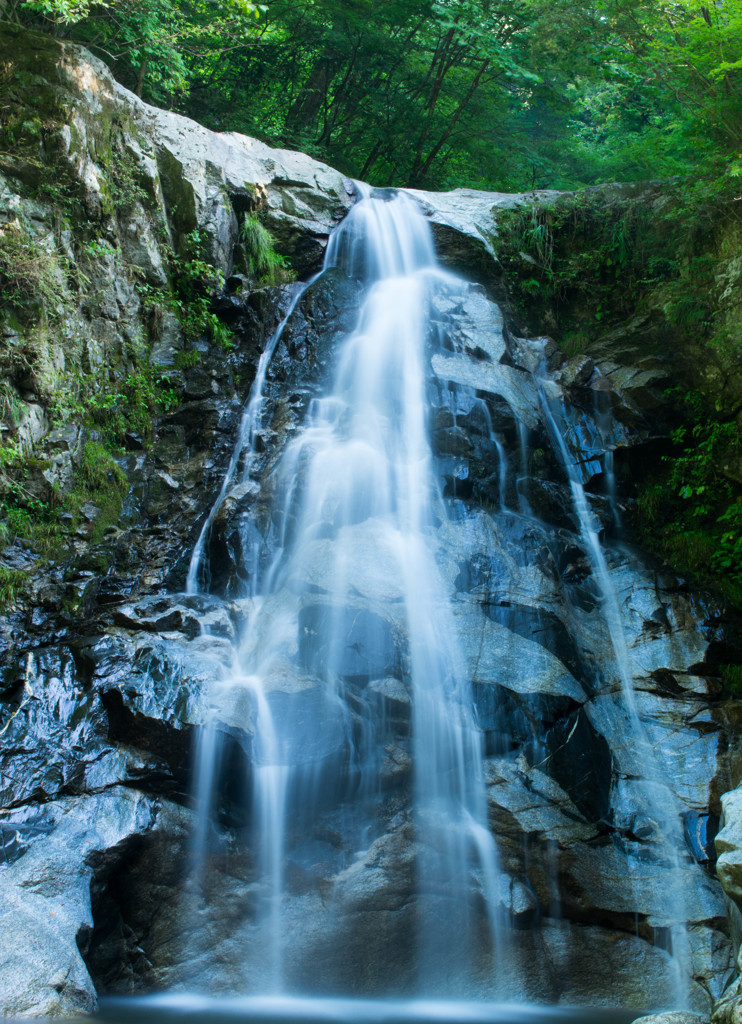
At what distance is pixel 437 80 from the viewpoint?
14336mm

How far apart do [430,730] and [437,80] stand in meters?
14.0

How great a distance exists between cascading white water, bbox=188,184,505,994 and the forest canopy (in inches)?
216

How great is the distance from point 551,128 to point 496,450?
1358 cm

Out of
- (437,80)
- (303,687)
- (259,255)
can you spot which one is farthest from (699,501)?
(437,80)

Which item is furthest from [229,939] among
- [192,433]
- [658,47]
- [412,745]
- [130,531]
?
[658,47]

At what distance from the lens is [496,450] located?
26.0ft

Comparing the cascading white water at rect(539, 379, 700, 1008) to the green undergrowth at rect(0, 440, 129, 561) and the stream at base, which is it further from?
the green undergrowth at rect(0, 440, 129, 561)

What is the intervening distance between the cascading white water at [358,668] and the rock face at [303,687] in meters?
0.06

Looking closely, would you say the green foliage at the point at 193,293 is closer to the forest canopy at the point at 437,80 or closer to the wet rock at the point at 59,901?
the forest canopy at the point at 437,80

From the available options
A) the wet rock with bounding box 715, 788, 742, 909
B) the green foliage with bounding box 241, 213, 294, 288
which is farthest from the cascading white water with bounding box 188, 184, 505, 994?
the green foliage with bounding box 241, 213, 294, 288

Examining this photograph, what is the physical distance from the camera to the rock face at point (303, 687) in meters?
4.89

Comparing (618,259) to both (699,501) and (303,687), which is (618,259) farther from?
(303,687)

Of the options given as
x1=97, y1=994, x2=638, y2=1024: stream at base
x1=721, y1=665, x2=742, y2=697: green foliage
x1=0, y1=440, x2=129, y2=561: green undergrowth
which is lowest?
x1=97, y1=994, x2=638, y2=1024: stream at base

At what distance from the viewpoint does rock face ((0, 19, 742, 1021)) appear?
4.89m
